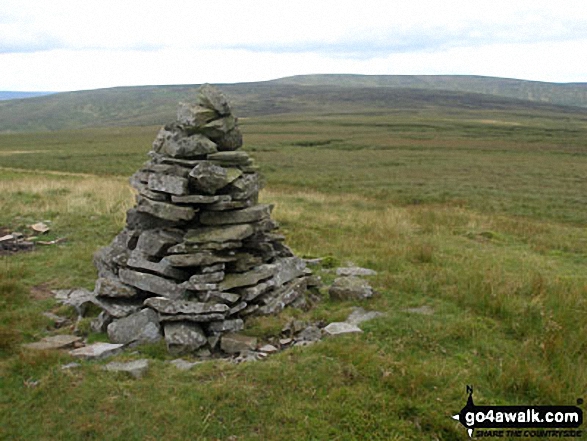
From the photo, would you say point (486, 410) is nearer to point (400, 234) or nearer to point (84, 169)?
point (400, 234)

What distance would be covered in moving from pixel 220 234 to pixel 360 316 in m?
3.22

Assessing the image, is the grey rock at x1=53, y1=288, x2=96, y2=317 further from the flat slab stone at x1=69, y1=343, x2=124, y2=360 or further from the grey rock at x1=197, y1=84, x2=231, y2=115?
the grey rock at x1=197, y1=84, x2=231, y2=115

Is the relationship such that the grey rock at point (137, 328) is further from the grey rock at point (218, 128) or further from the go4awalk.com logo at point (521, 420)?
the go4awalk.com logo at point (521, 420)

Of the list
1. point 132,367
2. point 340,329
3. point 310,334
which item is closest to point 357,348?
point 340,329

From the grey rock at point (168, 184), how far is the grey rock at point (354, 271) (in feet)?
16.0

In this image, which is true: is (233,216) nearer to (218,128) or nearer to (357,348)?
(218,128)

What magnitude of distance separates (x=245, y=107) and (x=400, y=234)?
171 m

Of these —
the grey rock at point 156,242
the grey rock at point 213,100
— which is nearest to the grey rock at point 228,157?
the grey rock at point 213,100

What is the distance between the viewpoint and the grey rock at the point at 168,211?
979cm

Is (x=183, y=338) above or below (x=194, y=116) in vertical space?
below

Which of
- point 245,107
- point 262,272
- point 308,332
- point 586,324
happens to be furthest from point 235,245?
point 245,107

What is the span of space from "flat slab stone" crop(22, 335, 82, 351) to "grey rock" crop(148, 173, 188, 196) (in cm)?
323

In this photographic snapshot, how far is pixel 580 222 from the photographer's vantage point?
79.9 feet

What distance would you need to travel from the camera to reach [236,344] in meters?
8.70
